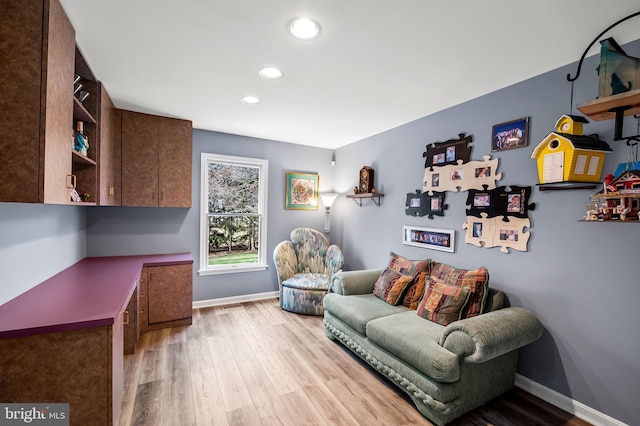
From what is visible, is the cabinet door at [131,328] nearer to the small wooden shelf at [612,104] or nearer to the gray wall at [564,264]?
the gray wall at [564,264]

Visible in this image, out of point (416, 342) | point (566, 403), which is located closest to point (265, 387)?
point (416, 342)

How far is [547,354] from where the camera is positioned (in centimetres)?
217

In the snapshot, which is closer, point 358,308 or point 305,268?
point 358,308

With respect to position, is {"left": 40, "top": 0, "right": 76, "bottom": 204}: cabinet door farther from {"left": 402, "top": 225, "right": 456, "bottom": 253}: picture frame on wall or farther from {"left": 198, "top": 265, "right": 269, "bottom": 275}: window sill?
{"left": 402, "top": 225, "right": 456, "bottom": 253}: picture frame on wall

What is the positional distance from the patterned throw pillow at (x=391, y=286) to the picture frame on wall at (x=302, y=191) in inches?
79.0

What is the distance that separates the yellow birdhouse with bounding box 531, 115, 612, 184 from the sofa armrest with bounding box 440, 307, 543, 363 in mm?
1025

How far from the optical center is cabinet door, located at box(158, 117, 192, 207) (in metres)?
3.43

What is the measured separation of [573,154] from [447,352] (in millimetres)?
1498

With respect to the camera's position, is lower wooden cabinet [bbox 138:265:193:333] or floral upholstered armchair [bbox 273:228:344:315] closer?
lower wooden cabinet [bbox 138:265:193:333]

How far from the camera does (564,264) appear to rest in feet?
6.84

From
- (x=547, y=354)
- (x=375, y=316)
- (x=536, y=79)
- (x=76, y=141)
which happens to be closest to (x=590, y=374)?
(x=547, y=354)

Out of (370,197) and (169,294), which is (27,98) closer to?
(169,294)

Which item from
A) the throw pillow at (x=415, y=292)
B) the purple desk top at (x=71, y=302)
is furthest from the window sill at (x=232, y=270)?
the throw pillow at (x=415, y=292)

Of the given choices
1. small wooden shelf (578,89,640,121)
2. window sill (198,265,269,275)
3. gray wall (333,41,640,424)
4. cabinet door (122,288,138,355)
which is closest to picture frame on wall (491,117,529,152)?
gray wall (333,41,640,424)
